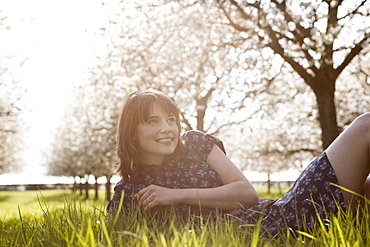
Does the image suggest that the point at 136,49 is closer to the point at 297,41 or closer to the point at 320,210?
the point at 297,41

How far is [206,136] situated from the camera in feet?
11.5

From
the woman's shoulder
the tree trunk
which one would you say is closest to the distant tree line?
the tree trunk

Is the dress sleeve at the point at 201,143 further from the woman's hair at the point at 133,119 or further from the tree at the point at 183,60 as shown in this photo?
the tree at the point at 183,60

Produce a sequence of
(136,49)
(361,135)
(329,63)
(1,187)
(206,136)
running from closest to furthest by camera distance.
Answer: (361,135), (206,136), (329,63), (136,49), (1,187)

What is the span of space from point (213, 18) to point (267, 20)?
3.17m

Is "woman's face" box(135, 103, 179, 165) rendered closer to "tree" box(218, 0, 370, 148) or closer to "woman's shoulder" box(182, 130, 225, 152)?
"woman's shoulder" box(182, 130, 225, 152)

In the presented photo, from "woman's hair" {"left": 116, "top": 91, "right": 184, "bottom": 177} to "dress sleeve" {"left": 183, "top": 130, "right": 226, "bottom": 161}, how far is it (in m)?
0.11

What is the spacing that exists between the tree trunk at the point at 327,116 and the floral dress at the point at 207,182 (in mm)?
6000

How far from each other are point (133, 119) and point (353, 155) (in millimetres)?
1759

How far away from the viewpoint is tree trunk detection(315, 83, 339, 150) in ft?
28.7

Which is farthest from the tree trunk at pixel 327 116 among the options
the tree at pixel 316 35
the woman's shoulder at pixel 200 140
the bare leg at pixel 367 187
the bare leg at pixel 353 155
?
the bare leg at pixel 353 155

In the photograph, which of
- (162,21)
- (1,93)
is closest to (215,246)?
(162,21)

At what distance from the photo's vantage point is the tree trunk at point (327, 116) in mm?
8750

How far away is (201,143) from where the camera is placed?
3486 mm
